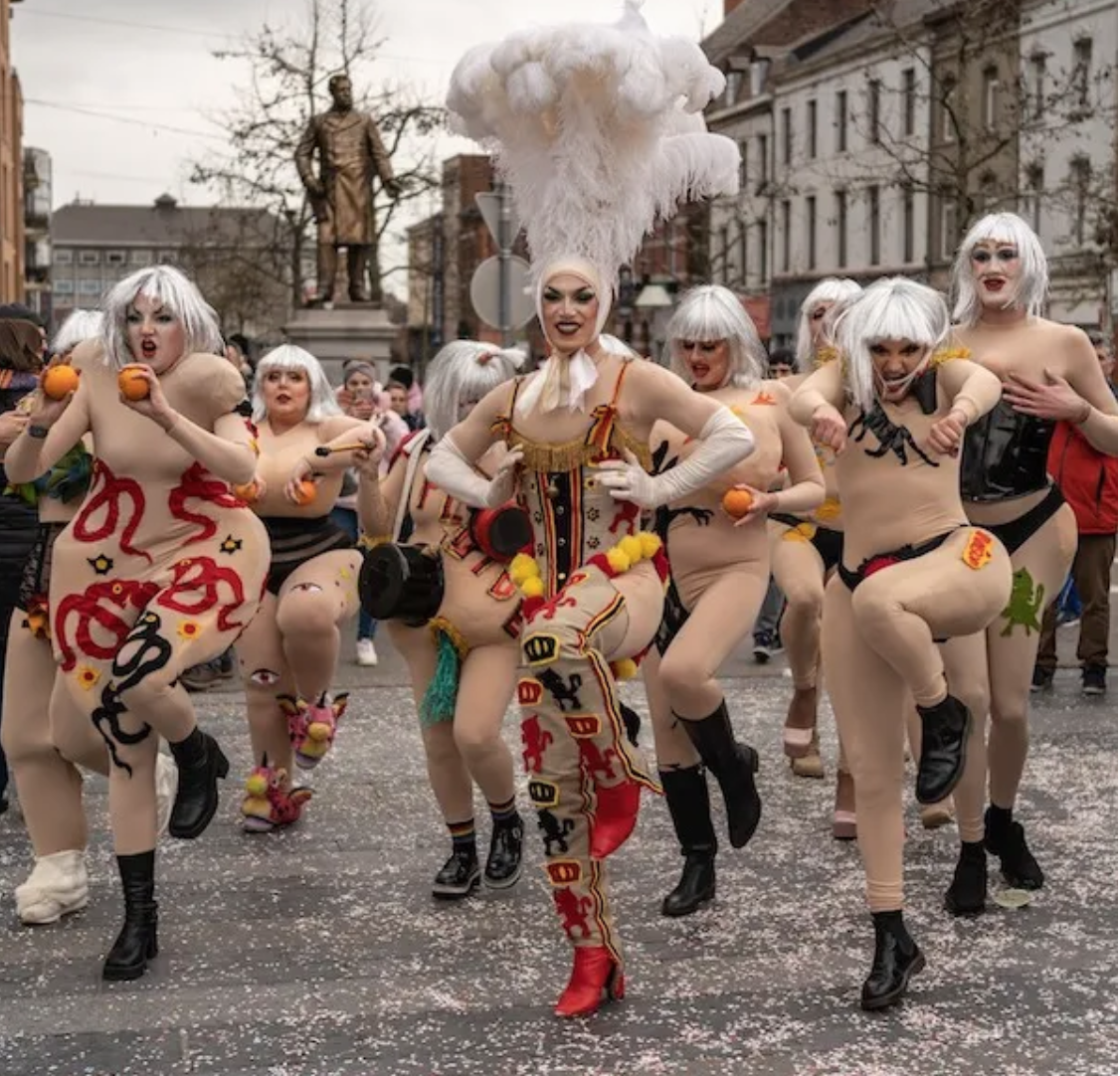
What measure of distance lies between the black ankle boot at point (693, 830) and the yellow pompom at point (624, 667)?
2.60ft

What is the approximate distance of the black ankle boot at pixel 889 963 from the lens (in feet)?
15.3

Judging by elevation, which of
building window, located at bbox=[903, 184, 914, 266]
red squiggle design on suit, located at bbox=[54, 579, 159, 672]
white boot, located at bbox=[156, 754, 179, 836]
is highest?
building window, located at bbox=[903, 184, 914, 266]

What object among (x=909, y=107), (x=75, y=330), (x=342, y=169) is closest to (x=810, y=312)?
(x=75, y=330)

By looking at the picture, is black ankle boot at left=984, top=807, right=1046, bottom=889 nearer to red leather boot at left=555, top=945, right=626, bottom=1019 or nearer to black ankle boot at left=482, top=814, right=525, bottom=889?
black ankle boot at left=482, top=814, right=525, bottom=889

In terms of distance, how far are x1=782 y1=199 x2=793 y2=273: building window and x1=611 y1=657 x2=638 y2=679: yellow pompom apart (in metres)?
50.9

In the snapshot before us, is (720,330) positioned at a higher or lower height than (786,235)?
lower

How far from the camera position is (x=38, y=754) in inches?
216

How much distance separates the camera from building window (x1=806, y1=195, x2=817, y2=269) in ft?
176

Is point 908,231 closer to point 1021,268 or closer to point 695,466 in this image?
point 1021,268

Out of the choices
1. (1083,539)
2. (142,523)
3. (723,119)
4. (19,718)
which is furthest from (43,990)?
(723,119)

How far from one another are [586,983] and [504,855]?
1287mm

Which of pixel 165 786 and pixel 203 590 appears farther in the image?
pixel 165 786

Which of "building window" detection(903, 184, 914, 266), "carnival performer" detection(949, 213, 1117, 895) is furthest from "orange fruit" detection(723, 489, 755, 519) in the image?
"building window" detection(903, 184, 914, 266)

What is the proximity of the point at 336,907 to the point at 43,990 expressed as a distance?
3.55 ft
